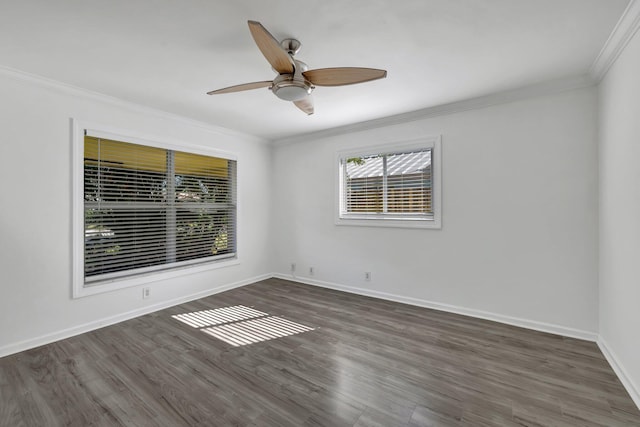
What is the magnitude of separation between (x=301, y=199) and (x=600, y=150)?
364 centimetres

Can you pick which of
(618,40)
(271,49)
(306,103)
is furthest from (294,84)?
(618,40)

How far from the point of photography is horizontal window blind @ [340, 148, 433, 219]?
3.71 meters

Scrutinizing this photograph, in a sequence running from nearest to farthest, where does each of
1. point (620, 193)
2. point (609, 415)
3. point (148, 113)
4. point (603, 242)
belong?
1. point (609, 415)
2. point (620, 193)
3. point (603, 242)
4. point (148, 113)

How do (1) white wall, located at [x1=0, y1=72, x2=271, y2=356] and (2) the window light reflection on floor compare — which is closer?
(1) white wall, located at [x1=0, y1=72, x2=271, y2=356]

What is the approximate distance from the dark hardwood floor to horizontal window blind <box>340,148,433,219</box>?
1.42 meters

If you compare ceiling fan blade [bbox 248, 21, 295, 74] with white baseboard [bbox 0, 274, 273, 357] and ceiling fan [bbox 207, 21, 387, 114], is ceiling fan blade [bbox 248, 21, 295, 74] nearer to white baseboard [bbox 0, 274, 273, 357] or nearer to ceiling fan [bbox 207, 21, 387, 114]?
ceiling fan [bbox 207, 21, 387, 114]

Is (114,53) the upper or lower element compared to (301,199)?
upper

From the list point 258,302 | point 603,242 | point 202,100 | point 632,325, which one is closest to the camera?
point 632,325

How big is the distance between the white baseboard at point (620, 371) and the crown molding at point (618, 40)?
7.65 ft

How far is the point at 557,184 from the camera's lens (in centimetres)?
280

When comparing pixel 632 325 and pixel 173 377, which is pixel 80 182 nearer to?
pixel 173 377

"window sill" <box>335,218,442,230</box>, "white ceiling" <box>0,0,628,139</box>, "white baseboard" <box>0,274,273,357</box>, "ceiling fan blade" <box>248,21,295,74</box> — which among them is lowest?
"white baseboard" <box>0,274,273,357</box>

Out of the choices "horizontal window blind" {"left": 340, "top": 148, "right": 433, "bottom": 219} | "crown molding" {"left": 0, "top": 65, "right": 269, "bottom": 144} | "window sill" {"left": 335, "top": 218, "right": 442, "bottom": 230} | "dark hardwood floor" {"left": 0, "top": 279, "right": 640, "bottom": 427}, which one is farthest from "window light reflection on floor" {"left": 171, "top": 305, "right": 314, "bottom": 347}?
"crown molding" {"left": 0, "top": 65, "right": 269, "bottom": 144}

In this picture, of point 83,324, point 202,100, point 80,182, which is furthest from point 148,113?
point 83,324
